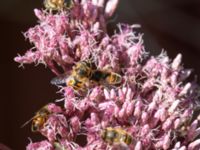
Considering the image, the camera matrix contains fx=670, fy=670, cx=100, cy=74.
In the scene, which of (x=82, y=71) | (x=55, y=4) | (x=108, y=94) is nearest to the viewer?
(x=82, y=71)

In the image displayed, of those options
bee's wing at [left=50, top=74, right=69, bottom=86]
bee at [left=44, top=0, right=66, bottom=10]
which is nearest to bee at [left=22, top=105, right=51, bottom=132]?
bee's wing at [left=50, top=74, right=69, bottom=86]

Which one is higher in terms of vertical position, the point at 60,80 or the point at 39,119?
the point at 60,80

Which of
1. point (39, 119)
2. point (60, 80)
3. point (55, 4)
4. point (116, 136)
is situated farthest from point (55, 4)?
point (116, 136)

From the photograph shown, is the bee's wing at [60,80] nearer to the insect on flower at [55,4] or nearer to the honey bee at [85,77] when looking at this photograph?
the honey bee at [85,77]

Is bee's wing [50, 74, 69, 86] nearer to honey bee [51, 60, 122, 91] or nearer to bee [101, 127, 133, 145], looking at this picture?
honey bee [51, 60, 122, 91]

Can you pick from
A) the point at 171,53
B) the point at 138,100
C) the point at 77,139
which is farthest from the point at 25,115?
the point at 138,100

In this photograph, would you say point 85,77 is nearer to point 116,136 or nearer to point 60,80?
point 60,80
